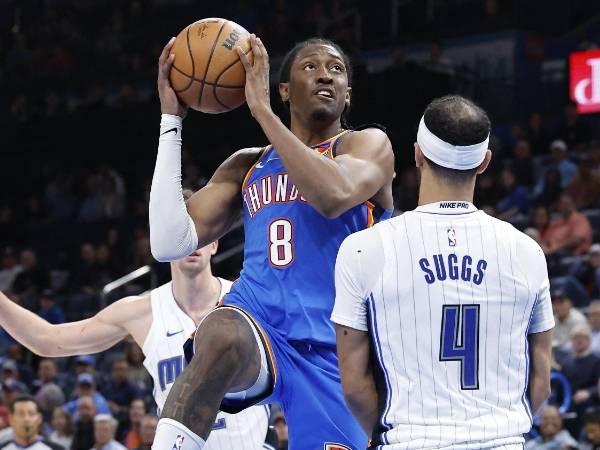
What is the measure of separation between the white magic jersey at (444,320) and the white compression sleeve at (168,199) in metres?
1.12

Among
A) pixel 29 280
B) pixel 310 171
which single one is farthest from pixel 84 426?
pixel 310 171

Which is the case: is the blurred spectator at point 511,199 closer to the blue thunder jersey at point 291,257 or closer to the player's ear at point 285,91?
the player's ear at point 285,91

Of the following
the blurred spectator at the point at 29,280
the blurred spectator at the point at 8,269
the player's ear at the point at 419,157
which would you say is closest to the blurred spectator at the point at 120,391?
the blurred spectator at the point at 29,280

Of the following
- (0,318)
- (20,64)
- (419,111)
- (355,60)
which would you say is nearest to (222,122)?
(355,60)

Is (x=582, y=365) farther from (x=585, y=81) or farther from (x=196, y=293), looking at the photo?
(x=585, y=81)

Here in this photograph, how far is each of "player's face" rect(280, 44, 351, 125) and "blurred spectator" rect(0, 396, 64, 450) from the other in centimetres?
727

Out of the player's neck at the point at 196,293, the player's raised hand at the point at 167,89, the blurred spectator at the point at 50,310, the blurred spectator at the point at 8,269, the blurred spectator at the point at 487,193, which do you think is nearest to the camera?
the player's raised hand at the point at 167,89

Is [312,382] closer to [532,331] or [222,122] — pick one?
[532,331]

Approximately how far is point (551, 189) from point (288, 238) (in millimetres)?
9369

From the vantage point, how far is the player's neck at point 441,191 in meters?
3.69

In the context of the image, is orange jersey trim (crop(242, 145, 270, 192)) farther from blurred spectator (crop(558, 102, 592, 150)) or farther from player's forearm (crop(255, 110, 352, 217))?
blurred spectator (crop(558, 102, 592, 150))

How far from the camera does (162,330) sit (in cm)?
646

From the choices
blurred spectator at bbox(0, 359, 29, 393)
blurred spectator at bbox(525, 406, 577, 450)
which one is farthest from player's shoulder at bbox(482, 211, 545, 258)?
blurred spectator at bbox(0, 359, 29, 393)

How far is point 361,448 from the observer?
4.46m
